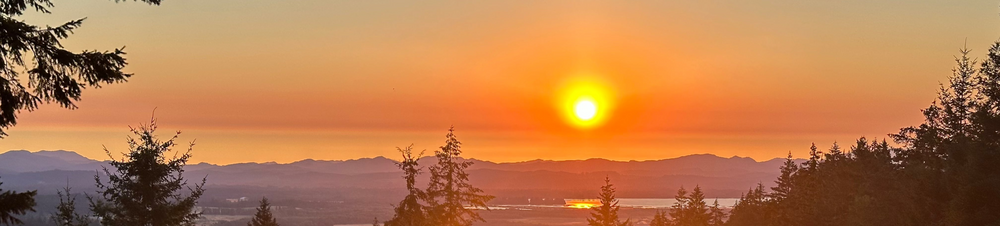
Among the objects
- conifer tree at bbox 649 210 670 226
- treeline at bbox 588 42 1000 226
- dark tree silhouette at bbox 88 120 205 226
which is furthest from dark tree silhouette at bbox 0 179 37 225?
conifer tree at bbox 649 210 670 226

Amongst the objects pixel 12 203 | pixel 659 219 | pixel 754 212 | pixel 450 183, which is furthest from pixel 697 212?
pixel 12 203

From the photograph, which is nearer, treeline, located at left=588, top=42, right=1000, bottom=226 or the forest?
the forest

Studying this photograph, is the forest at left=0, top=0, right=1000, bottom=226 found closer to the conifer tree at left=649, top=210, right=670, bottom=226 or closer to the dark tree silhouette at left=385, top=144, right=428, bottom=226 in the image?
the dark tree silhouette at left=385, top=144, right=428, bottom=226

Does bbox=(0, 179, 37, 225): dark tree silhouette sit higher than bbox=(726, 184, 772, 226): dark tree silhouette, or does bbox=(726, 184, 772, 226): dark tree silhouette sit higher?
bbox=(726, 184, 772, 226): dark tree silhouette

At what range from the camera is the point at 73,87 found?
1041cm

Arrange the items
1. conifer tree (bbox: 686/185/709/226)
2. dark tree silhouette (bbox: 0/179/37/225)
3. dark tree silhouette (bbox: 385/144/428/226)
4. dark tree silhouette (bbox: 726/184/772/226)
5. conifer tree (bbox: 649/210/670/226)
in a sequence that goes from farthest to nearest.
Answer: conifer tree (bbox: 649/210/670/226) → conifer tree (bbox: 686/185/709/226) → dark tree silhouette (bbox: 726/184/772/226) → dark tree silhouette (bbox: 385/144/428/226) → dark tree silhouette (bbox: 0/179/37/225)

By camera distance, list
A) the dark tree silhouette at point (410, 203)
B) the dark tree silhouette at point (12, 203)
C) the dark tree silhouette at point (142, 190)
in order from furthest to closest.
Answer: the dark tree silhouette at point (410, 203) < the dark tree silhouette at point (142, 190) < the dark tree silhouette at point (12, 203)

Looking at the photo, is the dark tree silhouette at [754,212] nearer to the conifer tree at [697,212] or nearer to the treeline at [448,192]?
the conifer tree at [697,212]

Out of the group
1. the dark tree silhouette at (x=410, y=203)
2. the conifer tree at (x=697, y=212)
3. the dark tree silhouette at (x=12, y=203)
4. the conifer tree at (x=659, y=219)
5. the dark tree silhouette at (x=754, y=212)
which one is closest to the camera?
the dark tree silhouette at (x=12, y=203)

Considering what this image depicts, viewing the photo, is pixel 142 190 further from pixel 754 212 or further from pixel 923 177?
pixel 754 212

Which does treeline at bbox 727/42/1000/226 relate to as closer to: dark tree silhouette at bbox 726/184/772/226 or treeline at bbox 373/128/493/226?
dark tree silhouette at bbox 726/184/772/226

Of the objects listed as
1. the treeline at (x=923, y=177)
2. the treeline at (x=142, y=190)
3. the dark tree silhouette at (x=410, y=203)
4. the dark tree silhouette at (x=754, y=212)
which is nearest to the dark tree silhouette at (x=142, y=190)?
the treeline at (x=142, y=190)

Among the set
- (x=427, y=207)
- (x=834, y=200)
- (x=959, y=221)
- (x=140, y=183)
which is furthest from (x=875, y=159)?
(x=140, y=183)

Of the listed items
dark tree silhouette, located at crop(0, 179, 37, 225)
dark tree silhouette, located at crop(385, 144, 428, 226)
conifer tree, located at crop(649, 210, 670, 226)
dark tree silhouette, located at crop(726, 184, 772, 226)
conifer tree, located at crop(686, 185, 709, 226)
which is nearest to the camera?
dark tree silhouette, located at crop(0, 179, 37, 225)
